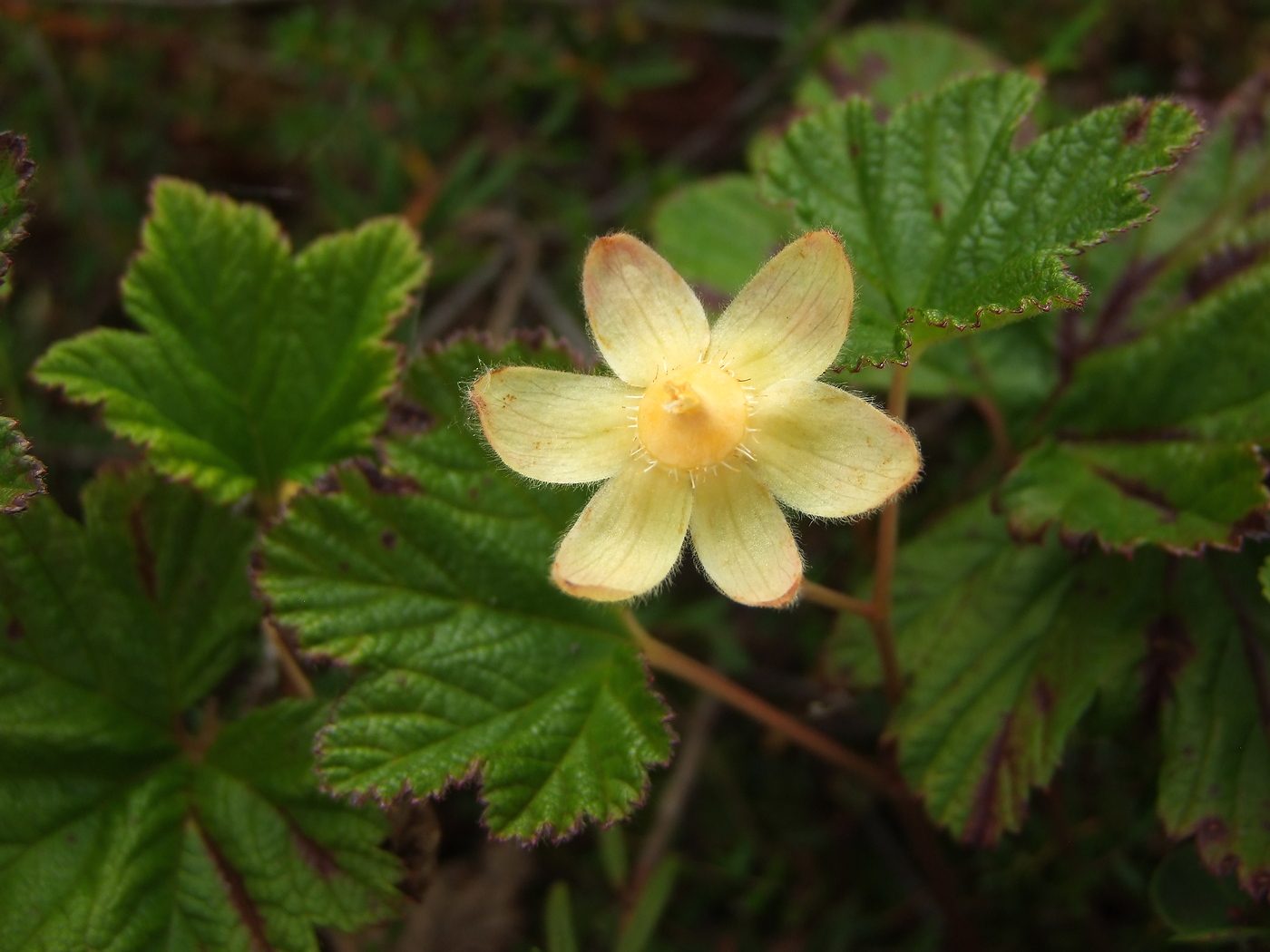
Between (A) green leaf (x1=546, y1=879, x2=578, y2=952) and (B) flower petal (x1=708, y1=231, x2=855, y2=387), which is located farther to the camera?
(A) green leaf (x1=546, y1=879, x2=578, y2=952)

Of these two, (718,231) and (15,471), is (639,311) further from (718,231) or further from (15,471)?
(718,231)

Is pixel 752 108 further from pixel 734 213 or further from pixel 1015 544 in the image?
pixel 1015 544

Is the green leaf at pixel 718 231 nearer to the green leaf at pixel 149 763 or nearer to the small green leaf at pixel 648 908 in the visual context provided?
the green leaf at pixel 149 763

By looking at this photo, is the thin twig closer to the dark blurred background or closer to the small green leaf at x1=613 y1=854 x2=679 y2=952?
the dark blurred background

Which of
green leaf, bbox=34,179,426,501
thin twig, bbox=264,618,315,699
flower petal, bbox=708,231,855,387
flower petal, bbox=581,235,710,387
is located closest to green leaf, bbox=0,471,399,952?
thin twig, bbox=264,618,315,699

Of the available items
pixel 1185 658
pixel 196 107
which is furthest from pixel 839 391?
pixel 196 107

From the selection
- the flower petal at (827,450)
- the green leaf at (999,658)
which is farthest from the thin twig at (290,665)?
the green leaf at (999,658)
